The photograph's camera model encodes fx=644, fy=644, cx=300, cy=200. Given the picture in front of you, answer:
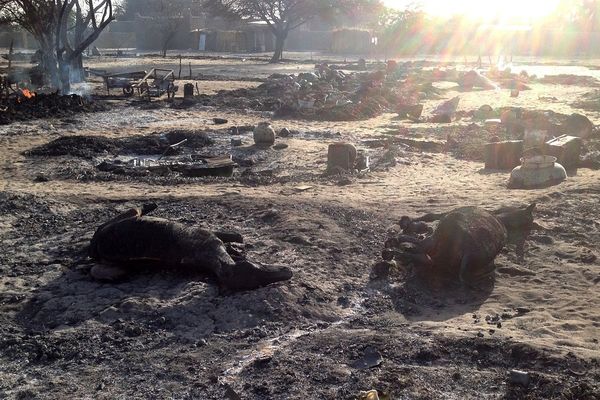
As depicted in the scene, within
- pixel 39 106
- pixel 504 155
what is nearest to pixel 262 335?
pixel 504 155

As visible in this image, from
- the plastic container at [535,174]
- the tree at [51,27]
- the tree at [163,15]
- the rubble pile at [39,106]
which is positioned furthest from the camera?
the tree at [163,15]

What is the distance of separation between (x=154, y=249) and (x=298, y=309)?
1.60 meters

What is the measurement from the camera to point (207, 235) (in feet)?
20.1

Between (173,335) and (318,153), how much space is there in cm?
827

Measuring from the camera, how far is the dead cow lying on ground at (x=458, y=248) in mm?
6109

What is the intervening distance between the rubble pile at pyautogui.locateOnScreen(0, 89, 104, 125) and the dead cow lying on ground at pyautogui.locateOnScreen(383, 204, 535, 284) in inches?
495

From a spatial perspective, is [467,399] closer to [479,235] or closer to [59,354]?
[479,235]

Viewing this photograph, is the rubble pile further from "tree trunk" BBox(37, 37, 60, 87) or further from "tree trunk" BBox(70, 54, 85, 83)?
"tree trunk" BBox(70, 54, 85, 83)

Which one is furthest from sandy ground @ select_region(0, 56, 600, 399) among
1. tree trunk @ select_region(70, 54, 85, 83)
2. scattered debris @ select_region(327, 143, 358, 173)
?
tree trunk @ select_region(70, 54, 85, 83)

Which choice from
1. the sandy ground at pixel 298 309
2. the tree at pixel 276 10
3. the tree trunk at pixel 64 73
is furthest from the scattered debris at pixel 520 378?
the tree at pixel 276 10

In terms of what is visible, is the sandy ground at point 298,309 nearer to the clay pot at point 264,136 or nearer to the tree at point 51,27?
the clay pot at point 264,136

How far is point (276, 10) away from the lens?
152 ft

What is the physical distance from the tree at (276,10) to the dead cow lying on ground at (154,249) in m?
40.0

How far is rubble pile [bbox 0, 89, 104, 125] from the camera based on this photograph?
16.5m
